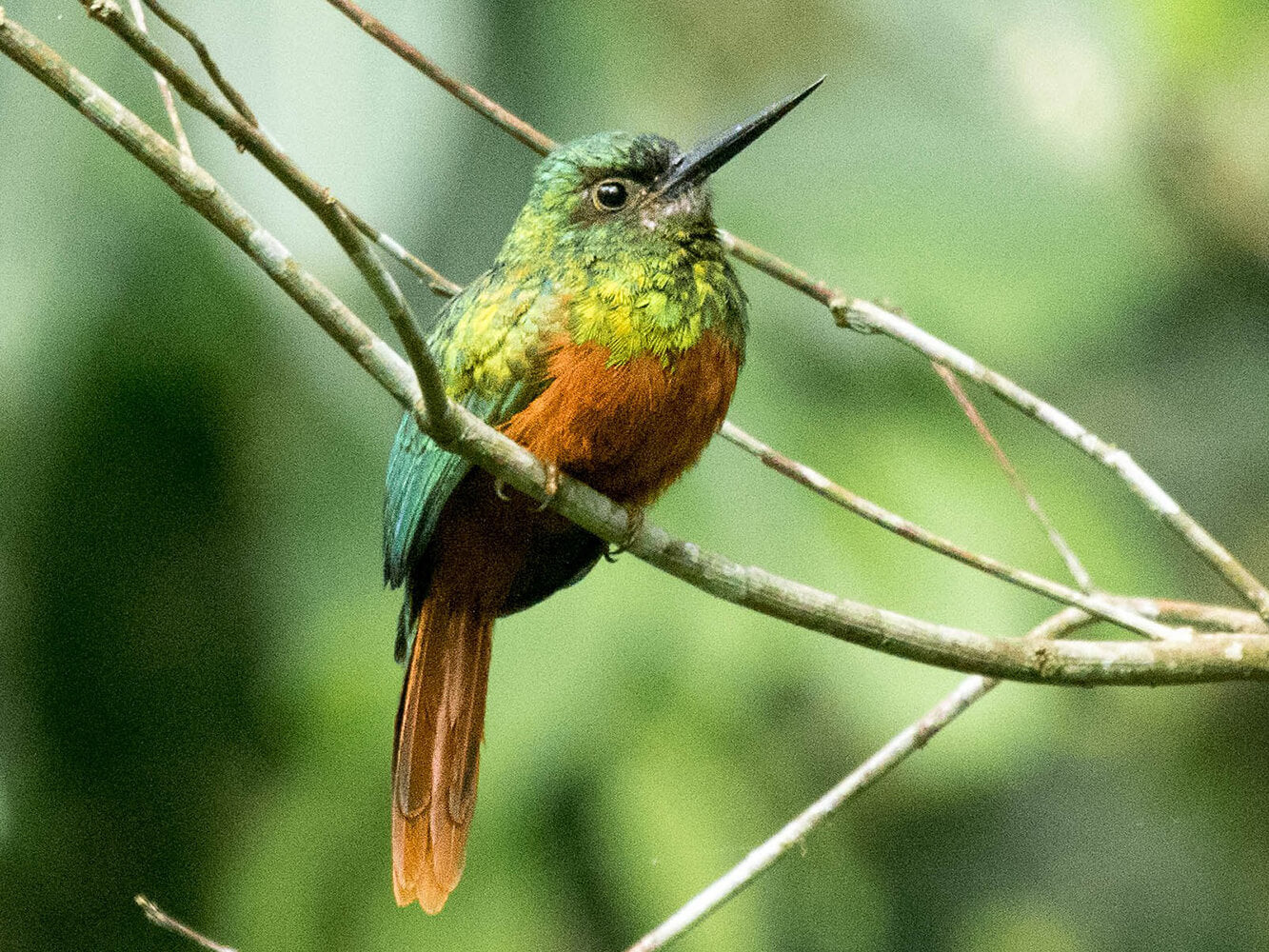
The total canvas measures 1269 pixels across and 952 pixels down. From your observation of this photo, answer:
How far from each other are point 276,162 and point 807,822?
0.95m

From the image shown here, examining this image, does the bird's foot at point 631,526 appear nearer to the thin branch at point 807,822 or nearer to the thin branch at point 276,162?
the thin branch at point 807,822

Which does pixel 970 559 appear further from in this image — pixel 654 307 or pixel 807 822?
pixel 654 307

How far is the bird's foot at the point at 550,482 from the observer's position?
61.1 inches

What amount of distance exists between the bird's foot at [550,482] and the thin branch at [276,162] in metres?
0.39

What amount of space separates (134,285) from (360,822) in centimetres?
84

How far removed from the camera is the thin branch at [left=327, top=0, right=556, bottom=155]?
1675mm

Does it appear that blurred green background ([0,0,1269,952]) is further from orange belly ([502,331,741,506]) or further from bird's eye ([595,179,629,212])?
orange belly ([502,331,741,506])

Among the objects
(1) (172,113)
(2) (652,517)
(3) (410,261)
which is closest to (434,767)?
(2) (652,517)

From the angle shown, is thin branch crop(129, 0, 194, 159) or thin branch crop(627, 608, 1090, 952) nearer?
thin branch crop(129, 0, 194, 159)

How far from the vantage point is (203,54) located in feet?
4.31

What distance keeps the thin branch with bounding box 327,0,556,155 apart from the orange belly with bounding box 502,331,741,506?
11.2 inches

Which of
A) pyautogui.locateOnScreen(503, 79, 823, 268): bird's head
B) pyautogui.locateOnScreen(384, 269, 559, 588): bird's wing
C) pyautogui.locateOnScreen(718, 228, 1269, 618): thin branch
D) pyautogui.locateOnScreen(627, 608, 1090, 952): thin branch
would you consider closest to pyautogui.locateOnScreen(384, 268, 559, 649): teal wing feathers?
pyautogui.locateOnScreen(384, 269, 559, 588): bird's wing

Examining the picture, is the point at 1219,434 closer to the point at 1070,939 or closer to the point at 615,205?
the point at 1070,939

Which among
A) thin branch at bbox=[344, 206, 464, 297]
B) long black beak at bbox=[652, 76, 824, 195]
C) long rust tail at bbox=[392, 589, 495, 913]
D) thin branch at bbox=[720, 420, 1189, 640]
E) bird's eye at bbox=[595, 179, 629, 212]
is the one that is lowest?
long rust tail at bbox=[392, 589, 495, 913]
